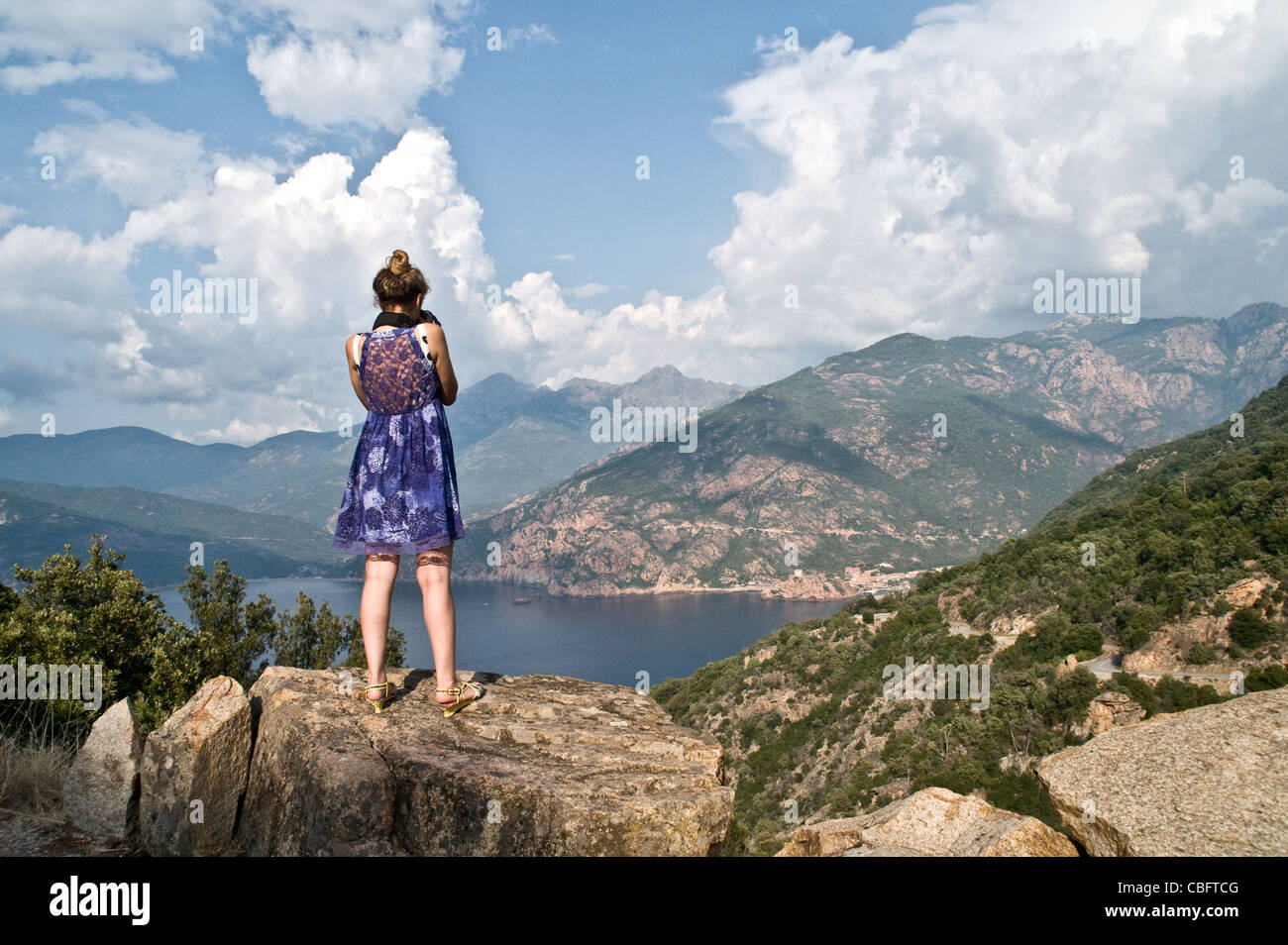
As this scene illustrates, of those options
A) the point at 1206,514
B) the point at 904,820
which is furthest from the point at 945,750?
the point at 904,820

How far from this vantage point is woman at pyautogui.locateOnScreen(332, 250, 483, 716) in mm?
5473

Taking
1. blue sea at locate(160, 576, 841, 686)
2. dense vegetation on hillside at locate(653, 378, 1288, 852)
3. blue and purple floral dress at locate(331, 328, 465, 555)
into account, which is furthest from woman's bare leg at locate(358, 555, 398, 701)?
blue sea at locate(160, 576, 841, 686)

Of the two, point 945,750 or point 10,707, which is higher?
point 10,707

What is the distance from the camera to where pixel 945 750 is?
38.3 metres

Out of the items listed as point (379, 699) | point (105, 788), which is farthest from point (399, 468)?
point (105, 788)

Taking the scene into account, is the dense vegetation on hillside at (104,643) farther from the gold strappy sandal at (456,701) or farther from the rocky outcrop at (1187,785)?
the rocky outcrop at (1187,785)

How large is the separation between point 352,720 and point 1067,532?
79107 millimetres

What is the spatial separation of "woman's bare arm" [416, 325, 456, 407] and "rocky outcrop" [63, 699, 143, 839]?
132 inches

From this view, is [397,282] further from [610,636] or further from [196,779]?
[610,636]

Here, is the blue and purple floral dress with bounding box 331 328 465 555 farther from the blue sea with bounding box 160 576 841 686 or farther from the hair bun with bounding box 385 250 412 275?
the blue sea with bounding box 160 576 841 686
